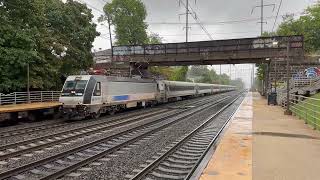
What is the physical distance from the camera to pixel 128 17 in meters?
69.9

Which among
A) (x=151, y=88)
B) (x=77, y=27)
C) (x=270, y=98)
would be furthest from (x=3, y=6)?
(x=270, y=98)

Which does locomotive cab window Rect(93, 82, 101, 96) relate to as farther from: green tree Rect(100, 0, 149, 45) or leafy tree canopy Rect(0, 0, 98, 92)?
green tree Rect(100, 0, 149, 45)

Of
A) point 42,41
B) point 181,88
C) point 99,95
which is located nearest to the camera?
point 99,95

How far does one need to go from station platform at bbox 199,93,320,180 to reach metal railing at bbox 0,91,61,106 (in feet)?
48.2

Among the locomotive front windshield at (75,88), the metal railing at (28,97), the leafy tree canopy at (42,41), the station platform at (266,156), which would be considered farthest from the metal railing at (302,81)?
the station platform at (266,156)

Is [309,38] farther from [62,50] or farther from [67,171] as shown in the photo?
[67,171]

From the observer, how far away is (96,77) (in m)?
25.9

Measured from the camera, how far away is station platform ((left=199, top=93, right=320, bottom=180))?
9438 mm

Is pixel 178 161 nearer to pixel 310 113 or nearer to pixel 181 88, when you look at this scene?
pixel 310 113

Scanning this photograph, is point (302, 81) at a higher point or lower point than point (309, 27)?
lower

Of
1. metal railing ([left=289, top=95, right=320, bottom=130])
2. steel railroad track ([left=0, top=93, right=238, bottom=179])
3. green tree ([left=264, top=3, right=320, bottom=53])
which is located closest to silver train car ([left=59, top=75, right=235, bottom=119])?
steel railroad track ([left=0, top=93, right=238, bottom=179])

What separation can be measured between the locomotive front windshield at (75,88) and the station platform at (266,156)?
1043cm

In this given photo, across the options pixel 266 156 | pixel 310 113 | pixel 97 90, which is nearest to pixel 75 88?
pixel 97 90

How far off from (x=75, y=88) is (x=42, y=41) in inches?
262
